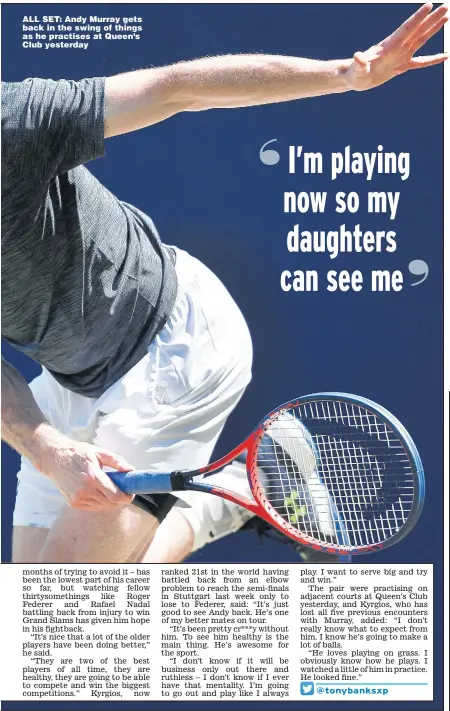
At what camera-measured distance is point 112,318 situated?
9.70 ft

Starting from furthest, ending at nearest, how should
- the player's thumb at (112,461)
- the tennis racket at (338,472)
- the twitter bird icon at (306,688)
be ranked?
the twitter bird icon at (306,688) < the tennis racket at (338,472) < the player's thumb at (112,461)

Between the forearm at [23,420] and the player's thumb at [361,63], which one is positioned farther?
the forearm at [23,420]

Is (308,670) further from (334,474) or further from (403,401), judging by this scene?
(403,401)

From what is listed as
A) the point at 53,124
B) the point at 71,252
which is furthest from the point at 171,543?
the point at 53,124

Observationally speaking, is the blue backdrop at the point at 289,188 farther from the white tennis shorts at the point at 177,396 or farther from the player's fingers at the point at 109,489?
the player's fingers at the point at 109,489

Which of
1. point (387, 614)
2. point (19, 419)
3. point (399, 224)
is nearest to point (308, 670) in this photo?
point (387, 614)

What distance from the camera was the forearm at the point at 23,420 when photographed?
9.51ft

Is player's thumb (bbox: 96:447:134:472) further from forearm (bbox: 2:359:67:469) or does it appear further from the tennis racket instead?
the tennis racket

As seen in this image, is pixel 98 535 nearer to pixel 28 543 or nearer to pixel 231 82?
pixel 28 543

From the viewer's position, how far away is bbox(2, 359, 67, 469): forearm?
9.51 ft

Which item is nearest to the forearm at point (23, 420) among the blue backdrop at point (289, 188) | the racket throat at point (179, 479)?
the racket throat at point (179, 479)

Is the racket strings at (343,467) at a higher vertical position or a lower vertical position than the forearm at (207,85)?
lower

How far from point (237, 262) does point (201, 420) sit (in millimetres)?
517

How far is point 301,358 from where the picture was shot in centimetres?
331
